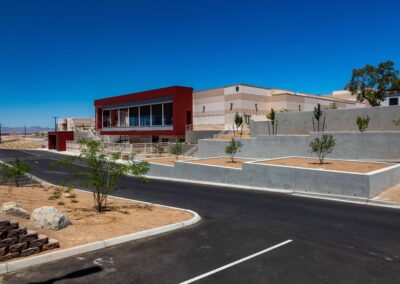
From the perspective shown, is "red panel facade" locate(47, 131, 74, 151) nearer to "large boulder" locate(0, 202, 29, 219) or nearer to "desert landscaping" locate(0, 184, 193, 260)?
"desert landscaping" locate(0, 184, 193, 260)

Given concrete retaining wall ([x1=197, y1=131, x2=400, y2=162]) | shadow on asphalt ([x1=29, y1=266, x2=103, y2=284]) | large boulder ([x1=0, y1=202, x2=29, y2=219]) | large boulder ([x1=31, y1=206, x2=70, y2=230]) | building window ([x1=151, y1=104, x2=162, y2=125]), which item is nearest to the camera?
shadow on asphalt ([x1=29, y1=266, x2=103, y2=284])

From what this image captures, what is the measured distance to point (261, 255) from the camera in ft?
25.5

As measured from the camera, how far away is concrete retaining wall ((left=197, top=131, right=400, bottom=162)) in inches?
872

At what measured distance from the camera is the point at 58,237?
28.0 ft

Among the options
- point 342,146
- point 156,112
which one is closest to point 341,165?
point 342,146

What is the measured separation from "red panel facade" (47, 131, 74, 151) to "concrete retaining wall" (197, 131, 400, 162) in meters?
46.5

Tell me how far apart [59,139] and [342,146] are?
56449 mm

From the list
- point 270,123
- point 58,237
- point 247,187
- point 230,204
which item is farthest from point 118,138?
point 58,237

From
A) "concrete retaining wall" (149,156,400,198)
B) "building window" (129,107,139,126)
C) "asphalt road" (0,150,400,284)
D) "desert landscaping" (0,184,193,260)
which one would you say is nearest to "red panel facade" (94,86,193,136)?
"building window" (129,107,139,126)

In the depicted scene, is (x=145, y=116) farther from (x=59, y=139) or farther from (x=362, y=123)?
(x=362, y=123)

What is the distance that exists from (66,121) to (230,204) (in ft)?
353

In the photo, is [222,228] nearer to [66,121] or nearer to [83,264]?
[83,264]

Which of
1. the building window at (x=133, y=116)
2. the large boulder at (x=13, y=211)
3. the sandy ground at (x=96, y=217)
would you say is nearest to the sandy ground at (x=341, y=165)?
the sandy ground at (x=96, y=217)

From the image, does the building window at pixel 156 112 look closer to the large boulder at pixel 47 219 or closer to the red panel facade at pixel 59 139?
the red panel facade at pixel 59 139
